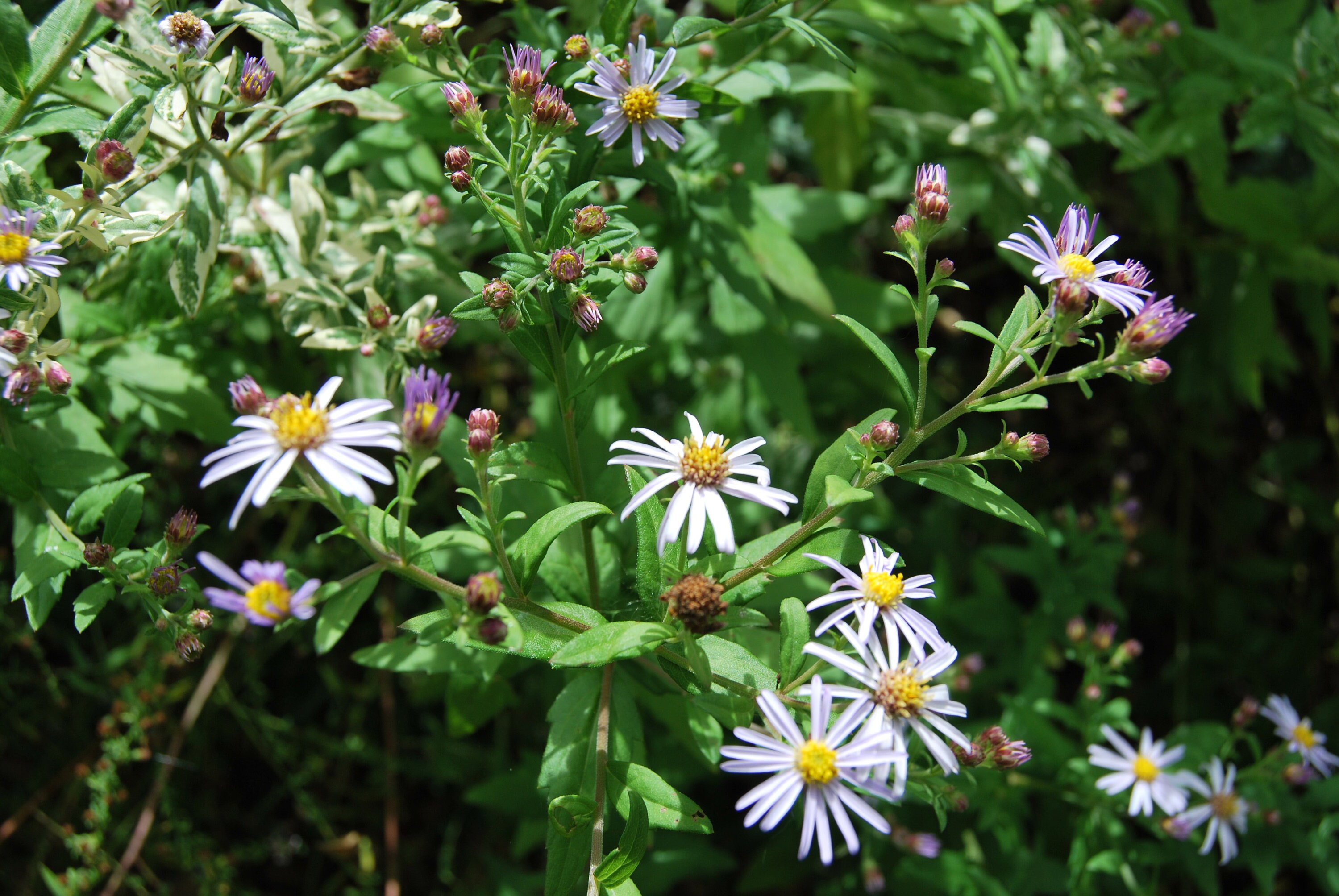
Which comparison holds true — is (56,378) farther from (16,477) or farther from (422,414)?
(422,414)

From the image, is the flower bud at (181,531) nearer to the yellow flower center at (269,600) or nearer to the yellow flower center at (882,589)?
the yellow flower center at (269,600)

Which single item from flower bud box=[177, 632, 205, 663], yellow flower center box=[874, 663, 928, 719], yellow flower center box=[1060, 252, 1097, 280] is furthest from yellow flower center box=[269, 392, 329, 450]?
yellow flower center box=[1060, 252, 1097, 280]

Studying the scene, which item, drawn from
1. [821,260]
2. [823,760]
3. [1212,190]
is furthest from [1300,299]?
[823,760]

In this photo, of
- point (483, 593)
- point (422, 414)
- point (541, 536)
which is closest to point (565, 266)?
point (422, 414)

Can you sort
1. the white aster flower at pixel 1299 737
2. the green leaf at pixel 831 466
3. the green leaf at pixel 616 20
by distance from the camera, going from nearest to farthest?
1. the green leaf at pixel 831 466
2. the green leaf at pixel 616 20
3. the white aster flower at pixel 1299 737

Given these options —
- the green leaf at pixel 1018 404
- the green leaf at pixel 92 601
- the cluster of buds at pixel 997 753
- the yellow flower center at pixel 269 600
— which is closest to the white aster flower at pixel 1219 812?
the cluster of buds at pixel 997 753
